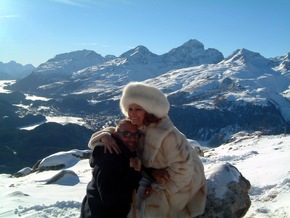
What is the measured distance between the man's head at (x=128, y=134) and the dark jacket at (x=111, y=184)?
0.45ft

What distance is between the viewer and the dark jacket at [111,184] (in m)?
5.37

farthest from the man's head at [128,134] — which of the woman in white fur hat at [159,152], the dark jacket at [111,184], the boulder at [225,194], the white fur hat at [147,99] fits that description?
the boulder at [225,194]

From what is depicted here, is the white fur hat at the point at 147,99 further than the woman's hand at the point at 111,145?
Yes

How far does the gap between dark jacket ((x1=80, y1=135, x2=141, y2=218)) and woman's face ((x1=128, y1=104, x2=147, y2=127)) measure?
0.69m

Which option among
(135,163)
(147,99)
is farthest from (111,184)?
(147,99)

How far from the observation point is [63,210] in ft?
41.5

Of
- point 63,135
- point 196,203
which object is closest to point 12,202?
point 196,203

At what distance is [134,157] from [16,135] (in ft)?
580

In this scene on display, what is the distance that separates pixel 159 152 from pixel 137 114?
0.78 m

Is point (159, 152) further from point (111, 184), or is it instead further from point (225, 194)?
point (225, 194)

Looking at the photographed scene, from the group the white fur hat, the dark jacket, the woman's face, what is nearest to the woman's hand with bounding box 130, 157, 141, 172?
the dark jacket

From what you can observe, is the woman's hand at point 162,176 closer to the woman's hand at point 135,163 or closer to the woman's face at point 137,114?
the woman's hand at point 135,163

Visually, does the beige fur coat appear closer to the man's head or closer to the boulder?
the man's head

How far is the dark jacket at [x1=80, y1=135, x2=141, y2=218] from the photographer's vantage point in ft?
17.6
